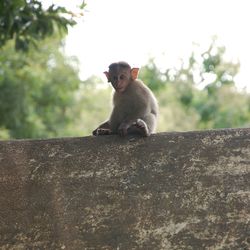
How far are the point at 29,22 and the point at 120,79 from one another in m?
3.20

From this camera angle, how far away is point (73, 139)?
555 cm

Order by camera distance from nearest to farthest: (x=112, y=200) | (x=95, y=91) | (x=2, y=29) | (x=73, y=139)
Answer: (x=112, y=200) → (x=73, y=139) → (x=2, y=29) → (x=95, y=91)

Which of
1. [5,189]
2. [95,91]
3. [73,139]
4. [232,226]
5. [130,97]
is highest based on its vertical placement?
[95,91]

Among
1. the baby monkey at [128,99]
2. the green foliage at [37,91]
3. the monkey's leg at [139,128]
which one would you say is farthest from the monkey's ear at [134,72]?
the green foliage at [37,91]

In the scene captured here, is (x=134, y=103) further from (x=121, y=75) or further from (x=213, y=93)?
(x=213, y=93)

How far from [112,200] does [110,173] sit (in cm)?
31

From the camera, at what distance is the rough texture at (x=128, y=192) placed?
4.50 m

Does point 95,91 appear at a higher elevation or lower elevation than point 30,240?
higher

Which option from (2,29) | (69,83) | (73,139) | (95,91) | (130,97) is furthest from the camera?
(95,91)

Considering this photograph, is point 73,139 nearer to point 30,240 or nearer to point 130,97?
point 30,240

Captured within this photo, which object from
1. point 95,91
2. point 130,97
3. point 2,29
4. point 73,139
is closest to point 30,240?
point 73,139

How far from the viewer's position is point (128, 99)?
7305mm

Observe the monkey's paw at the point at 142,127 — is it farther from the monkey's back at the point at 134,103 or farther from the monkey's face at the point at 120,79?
the monkey's face at the point at 120,79

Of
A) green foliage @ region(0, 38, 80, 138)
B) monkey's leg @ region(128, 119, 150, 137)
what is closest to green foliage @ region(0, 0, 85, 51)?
monkey's leg @ region(128, 119, 150, 137)
